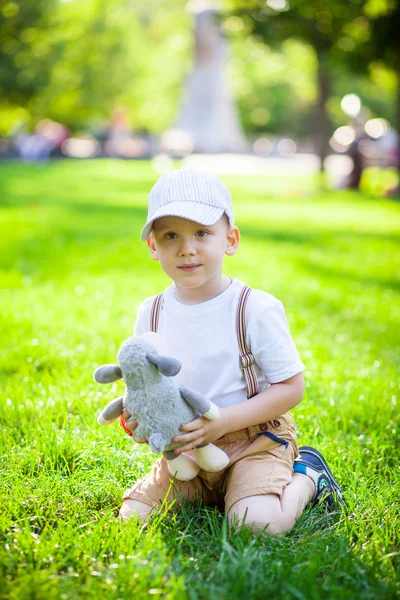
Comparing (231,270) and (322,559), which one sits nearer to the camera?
(322,559)

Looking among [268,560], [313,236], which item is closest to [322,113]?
[313,236]

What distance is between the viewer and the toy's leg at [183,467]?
2.23 metres

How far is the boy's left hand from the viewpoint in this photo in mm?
2086

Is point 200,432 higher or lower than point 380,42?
lower

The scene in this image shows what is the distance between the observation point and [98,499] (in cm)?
238

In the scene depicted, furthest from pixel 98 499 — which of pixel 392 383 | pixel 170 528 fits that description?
pixel 392 383

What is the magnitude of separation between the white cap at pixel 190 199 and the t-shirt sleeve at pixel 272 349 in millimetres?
373

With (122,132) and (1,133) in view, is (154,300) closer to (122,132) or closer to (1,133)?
(1,133)

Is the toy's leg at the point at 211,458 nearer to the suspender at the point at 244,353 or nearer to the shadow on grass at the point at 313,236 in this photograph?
the suspender at the point at 244,353

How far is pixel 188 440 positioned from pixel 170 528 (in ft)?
0.96

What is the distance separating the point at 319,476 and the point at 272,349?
500mm

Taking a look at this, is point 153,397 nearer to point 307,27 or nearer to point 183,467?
point 183,467

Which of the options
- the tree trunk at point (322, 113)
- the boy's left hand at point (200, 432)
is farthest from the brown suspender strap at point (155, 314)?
the tree trunk at point (322, 113)

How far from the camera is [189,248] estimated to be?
2.23 metres
